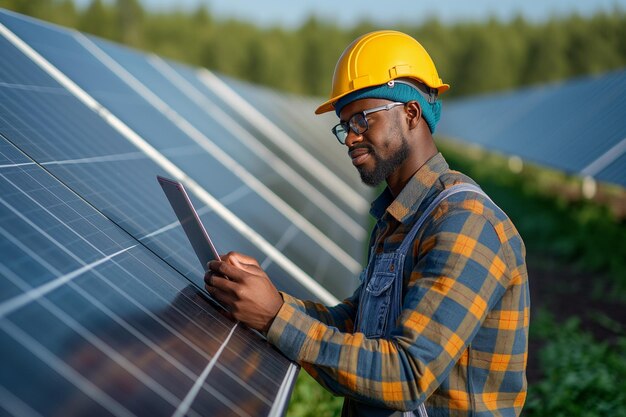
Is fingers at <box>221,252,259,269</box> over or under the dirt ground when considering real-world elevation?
over

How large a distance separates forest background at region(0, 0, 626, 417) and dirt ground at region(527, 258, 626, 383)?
0.06ft

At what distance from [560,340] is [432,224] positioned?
18.5 ft

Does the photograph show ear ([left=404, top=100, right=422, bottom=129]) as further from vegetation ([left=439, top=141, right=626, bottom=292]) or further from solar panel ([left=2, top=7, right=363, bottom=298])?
vegetation ([left=439, top=141, right=626, bottom=292])

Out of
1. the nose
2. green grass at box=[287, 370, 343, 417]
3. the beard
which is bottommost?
green grass at box=[287, 370, 343, 417]

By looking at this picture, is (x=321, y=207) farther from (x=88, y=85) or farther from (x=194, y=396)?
(x=194, y=396)

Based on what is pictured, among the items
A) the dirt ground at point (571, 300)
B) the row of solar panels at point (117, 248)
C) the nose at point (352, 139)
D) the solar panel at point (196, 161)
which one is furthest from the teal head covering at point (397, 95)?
the dirt ground at point (571, 300)

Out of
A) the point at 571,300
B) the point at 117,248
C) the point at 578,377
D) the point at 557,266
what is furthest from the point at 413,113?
the point at 557,266

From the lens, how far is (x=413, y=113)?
2691 mm

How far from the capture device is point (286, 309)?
7.98 ft

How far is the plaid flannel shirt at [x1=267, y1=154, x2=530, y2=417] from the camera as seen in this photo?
2244mm

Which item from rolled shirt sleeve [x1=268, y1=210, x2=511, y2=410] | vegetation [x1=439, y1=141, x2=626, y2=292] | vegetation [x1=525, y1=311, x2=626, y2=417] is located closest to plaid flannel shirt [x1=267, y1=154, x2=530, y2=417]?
rolled shirt sleeve [x1=268, y1=210, x2=511, y2=410]

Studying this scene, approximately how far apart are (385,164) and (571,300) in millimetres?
7511

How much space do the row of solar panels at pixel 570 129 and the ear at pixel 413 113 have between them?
4626 mm

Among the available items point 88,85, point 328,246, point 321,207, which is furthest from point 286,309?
point 321,207
